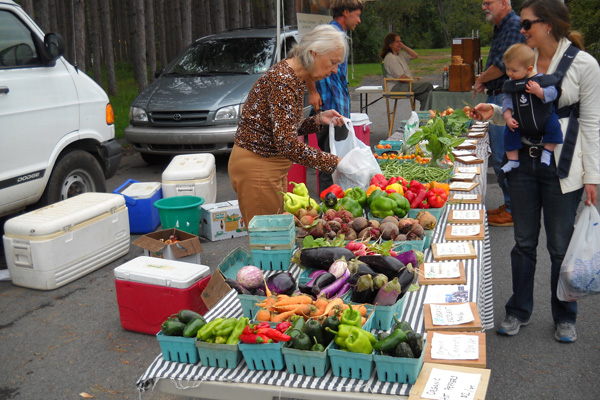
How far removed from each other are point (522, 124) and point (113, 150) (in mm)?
4605

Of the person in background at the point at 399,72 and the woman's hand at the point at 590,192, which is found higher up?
the person in background at the point at 399,72

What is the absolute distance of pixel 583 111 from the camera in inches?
136

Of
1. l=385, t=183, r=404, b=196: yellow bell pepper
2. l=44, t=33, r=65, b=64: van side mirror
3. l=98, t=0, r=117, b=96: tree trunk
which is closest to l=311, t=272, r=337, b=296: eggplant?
l=385, t=183, r=404, b=196: yellow bell pepper

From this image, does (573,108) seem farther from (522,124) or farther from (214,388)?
(214,388)

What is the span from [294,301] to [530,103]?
1929 millimetres

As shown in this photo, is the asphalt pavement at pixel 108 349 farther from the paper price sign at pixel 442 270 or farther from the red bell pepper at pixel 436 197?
the red bell pepper at pixel 436 197

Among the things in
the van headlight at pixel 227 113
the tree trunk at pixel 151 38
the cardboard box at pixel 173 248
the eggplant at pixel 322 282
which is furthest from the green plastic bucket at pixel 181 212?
the tree trunk at pixel 151 38

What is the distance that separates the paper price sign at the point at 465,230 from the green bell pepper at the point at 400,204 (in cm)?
32

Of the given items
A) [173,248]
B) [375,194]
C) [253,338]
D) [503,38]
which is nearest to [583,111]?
[375,194]

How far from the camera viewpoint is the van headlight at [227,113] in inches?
339

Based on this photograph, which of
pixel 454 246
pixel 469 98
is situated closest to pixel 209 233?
pixel 454 246

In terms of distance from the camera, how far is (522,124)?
11.8 ft

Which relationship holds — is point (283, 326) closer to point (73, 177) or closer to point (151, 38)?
point (73, 177)

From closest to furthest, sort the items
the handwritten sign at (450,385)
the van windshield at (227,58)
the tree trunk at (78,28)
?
the handwritten sign at (450,385) < the van windshield at (227,58) < the tree trunk at (78,28)
